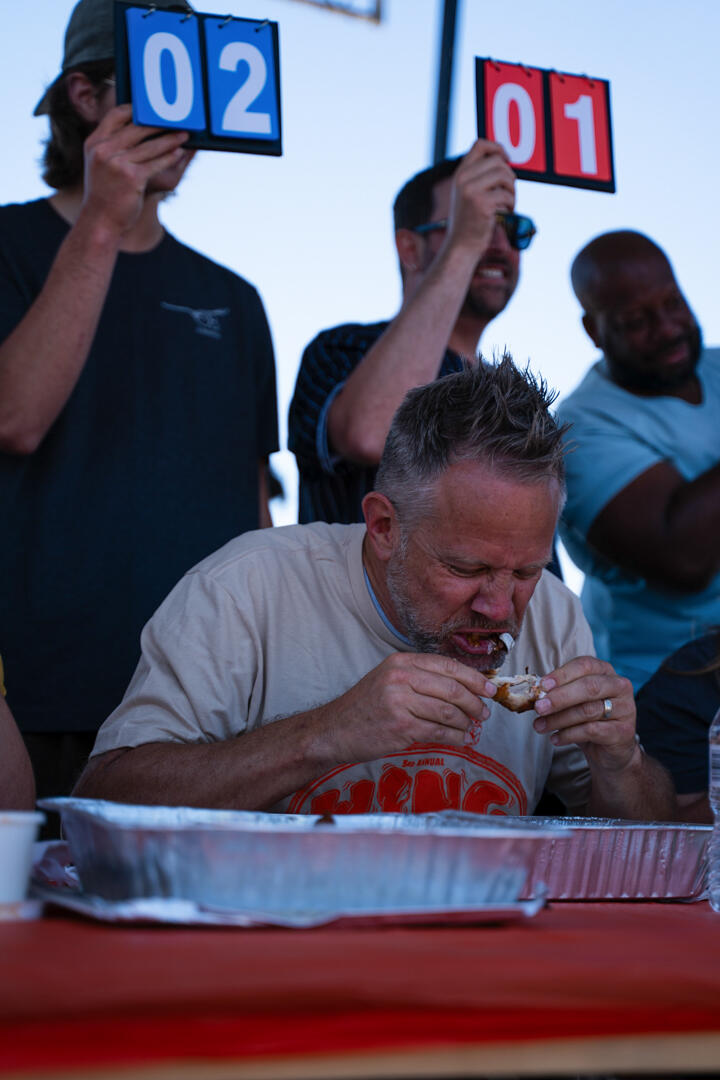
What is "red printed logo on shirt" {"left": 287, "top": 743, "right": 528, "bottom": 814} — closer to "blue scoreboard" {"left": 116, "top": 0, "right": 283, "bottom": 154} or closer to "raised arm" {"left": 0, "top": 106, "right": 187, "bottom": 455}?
"raised arm" {"left": 0, "top": 106, "right": 187, "bottom": 455}

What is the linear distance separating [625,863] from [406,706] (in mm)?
→ 339

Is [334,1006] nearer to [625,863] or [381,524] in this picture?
[625,863]

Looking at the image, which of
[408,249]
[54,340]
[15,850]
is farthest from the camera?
[408,249]

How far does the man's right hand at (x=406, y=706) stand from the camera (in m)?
1.57

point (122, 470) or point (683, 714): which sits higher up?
point (122, 470)

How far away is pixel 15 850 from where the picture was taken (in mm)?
974

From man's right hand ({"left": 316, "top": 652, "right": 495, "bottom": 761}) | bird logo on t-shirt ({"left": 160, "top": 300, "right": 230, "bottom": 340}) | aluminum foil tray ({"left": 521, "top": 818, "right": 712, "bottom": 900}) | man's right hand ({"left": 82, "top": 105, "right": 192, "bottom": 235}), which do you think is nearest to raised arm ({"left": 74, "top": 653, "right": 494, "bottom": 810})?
man's right hand ({"left": 316, "top": 652, "right": 495, "bottom": 761})

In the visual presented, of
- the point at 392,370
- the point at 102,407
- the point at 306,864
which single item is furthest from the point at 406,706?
the point at 102,407

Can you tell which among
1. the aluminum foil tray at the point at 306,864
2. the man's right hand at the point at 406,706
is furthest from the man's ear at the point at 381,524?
the aluminum foil tray at the point at 306,864

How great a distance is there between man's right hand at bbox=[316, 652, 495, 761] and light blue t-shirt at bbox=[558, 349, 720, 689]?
1.39 meters

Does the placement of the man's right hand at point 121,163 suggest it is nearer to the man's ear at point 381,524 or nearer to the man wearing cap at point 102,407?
the man wearing cap at point 102,407

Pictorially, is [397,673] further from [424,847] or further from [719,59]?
[719,59]

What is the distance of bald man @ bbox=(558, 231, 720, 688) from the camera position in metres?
2.87

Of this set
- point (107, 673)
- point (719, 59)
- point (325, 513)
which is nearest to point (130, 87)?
point (325, 513)
